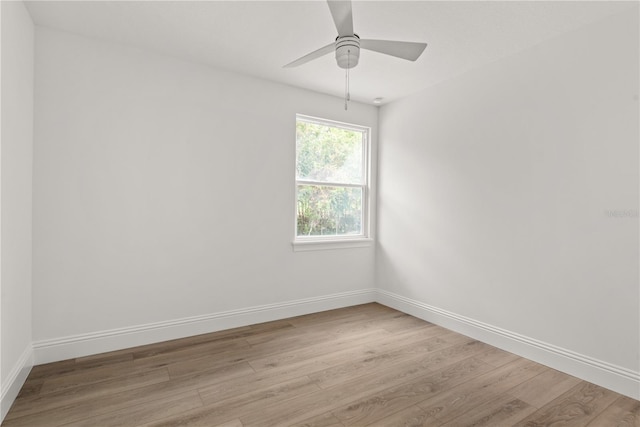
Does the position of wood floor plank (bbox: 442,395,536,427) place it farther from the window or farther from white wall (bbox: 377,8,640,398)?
the window

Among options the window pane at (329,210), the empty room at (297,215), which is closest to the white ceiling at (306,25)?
the empty room at (297,215)

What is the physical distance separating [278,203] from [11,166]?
2.18 meters

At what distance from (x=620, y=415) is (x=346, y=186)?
3.11m

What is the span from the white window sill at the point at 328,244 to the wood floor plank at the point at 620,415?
2686mm

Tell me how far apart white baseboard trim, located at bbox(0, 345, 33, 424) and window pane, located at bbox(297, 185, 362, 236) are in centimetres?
255

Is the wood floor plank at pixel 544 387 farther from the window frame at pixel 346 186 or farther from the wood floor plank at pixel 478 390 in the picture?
the window frame at pixel 346 186

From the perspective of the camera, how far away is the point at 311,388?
7.67ft

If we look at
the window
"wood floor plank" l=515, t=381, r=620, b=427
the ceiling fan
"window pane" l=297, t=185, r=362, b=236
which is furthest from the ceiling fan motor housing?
"wood floor plank" l=515, t=381, r=620, b=427

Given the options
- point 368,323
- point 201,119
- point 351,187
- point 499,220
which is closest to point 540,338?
point 499,220

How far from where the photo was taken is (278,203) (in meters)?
3.71

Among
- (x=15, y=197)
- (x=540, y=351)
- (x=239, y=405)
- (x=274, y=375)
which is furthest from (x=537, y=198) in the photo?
(x=15, y=197)

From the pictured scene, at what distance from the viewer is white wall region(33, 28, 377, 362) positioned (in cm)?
265

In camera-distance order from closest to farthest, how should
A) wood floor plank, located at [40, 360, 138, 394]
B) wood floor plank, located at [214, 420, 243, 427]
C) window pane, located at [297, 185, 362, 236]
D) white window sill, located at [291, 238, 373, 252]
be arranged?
wood floor plank, located at [214, 420, 243, 427] → wood floor plank, located at [40, 360, 138, 394] → white window sill, located at [291, 238, 373, 252] → window pane, located at [297, 185, 362, 236]

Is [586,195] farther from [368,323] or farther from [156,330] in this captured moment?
[156,330]
